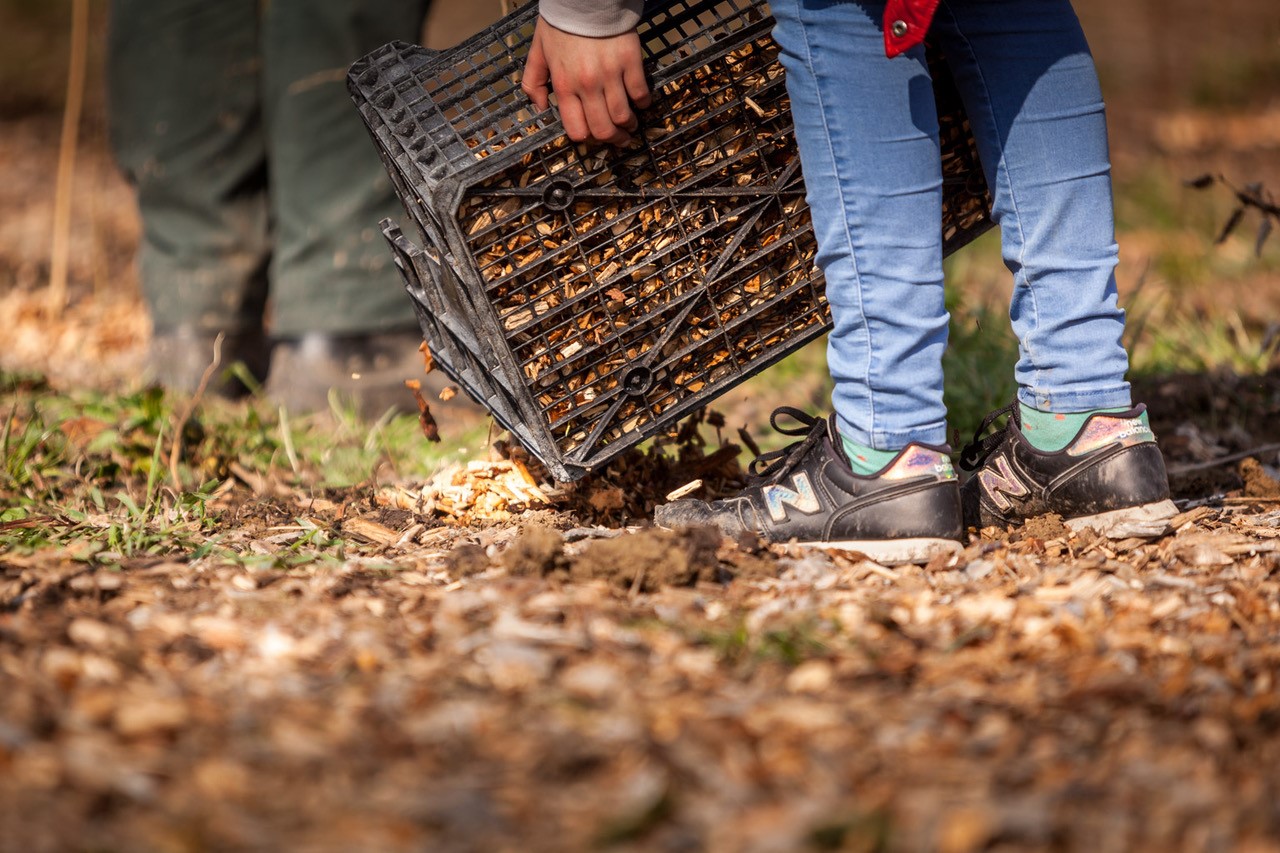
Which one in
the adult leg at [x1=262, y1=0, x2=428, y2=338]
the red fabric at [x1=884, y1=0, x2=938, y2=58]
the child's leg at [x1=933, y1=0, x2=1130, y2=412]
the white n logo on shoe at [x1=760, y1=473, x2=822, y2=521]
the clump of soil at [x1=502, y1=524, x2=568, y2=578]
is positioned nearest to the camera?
the red fabric at [x1=884, y1=0, x2=938, y2=58]

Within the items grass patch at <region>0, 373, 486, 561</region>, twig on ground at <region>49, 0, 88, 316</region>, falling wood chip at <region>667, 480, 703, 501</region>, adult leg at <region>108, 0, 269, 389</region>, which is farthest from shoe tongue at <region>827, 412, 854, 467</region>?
twig on ground at <region>49, 0, 88, 316</region>

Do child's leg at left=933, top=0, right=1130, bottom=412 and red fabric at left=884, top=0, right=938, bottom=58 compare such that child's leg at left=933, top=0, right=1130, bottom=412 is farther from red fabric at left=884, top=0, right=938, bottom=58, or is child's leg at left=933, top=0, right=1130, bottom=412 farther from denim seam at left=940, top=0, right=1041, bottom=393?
red fabric at left=884, top=0, right=938, bottom=58

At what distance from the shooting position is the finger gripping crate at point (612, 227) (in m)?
1.75

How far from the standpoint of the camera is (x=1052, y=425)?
1909mm

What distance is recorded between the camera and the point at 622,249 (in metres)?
1.82

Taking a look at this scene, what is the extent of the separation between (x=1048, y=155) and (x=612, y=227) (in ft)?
2.40

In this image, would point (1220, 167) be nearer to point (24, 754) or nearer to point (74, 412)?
point (74, 412)

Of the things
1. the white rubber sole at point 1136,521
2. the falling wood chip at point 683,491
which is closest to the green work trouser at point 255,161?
the falling wood chip at point 683,491

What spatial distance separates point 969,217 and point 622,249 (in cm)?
68

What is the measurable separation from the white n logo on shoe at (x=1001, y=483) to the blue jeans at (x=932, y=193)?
153 mm

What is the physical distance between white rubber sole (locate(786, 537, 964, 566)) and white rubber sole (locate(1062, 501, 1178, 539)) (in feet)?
0.91

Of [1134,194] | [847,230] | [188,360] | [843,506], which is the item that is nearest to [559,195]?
[847,230]

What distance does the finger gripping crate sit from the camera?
1.75 metres

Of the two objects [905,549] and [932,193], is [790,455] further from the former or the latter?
[932,193]
